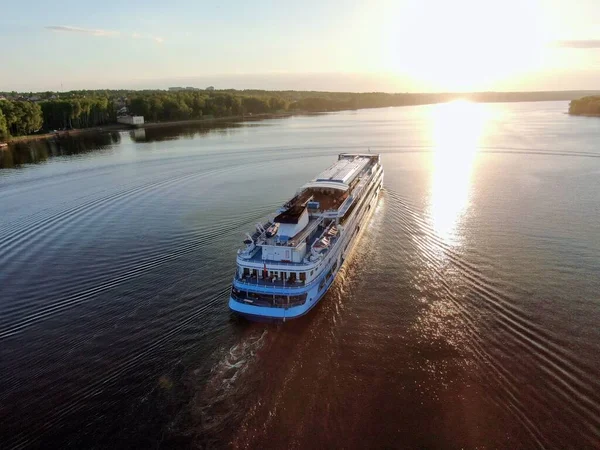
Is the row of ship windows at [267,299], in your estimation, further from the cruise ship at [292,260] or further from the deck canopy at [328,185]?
the deck canopy at [328,185]

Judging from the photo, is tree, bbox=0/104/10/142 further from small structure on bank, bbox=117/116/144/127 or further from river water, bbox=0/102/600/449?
river water, bbox=0/102/600/449

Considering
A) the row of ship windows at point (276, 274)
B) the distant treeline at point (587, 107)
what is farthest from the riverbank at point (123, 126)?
the distant treeline at point (587, 107)

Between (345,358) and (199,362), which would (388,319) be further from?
(199,362)

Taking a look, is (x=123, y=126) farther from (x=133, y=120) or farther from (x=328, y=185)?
(x=328, y=185)

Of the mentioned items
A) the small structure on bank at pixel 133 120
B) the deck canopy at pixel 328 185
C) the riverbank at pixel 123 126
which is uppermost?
the deck canopy at pixel 328 185

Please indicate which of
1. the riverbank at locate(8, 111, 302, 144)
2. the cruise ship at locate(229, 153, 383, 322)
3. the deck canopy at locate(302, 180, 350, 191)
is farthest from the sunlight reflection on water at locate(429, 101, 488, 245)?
the riverbank at locate(8, 111, 302, 144)

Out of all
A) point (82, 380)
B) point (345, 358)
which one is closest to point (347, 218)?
point (345, 358)

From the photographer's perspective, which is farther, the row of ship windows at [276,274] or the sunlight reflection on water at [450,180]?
the sunlight reflection on water at [450,180]

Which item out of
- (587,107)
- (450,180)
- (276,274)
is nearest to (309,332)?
(276,274)
